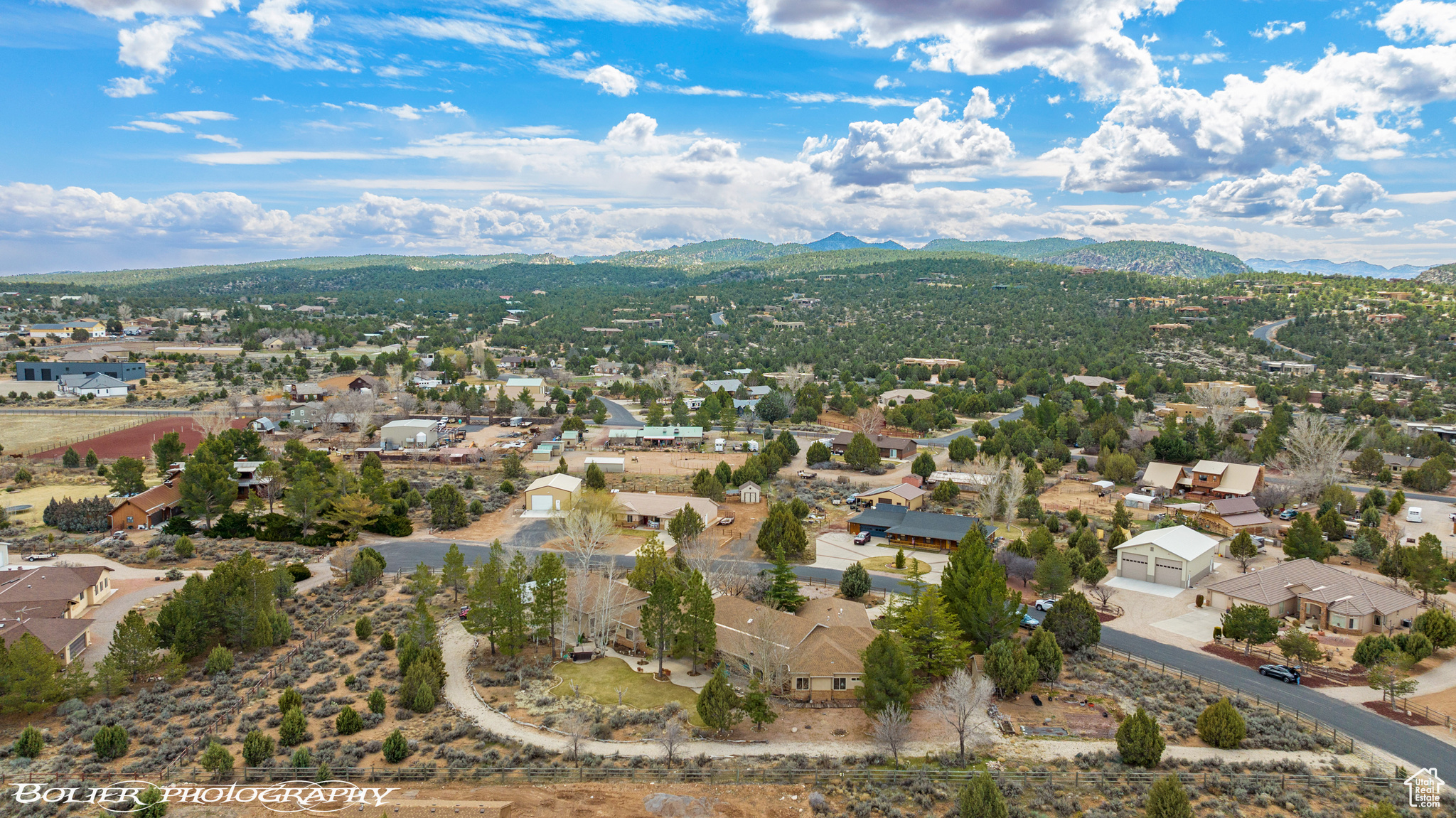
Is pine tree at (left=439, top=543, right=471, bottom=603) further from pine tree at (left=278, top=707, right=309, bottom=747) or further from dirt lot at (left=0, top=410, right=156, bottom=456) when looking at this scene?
dirt lot at (left=0, top=410, right=156, bottom=456)

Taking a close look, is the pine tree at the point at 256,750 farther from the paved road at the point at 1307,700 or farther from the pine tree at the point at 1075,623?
the pine tree at the point at 1075,623

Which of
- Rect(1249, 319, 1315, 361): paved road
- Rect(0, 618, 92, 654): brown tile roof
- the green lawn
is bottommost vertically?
the green lawn

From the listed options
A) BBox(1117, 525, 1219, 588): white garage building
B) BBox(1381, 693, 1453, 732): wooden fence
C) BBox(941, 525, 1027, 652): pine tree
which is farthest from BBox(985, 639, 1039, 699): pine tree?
BBox(1117, 525, 1219, 588): white garage building

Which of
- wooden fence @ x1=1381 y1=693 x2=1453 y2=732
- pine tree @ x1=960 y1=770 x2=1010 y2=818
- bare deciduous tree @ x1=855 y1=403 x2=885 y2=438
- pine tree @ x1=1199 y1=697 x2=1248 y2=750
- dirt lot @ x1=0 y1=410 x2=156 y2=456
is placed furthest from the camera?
bare deciduous tree @ x1=855 y1=403 x2=885 y2=438

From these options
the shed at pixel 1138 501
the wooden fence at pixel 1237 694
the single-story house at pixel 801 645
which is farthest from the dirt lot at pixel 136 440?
the shed at pixel 1138 501

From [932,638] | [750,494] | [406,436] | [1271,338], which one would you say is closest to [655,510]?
[750,494]
